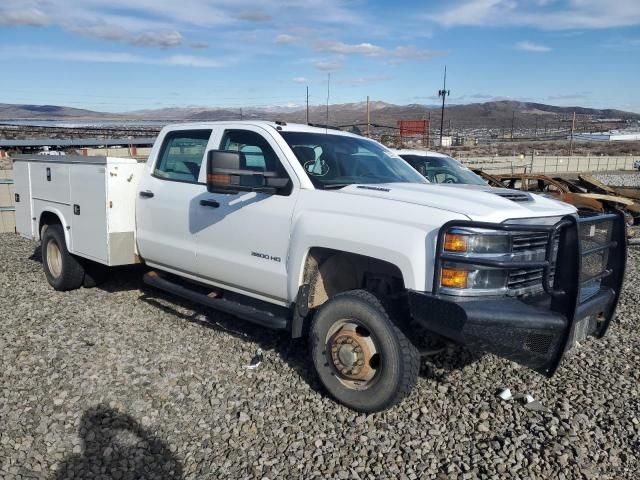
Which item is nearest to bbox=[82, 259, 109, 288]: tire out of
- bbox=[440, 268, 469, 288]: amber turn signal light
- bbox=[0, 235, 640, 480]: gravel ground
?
bbox=[0, 235, 640, 480]: gravel ground

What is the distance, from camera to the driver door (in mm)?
4477

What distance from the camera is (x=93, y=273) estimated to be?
6.86 metres

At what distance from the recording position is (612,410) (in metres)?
4.06

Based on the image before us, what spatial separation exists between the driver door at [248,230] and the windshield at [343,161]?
0.65 feet

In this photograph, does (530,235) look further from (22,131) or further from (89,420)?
(22,131)

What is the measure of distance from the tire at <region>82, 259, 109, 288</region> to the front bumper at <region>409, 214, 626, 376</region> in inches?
178

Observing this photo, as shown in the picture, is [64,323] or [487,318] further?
[64,323]

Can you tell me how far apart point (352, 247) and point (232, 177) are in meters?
0.99

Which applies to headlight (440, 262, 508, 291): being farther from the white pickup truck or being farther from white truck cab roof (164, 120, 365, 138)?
white truck cab roof (164, 120, 365, 138)

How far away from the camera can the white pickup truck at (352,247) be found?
136 inches

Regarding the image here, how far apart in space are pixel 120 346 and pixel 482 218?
3.33 m

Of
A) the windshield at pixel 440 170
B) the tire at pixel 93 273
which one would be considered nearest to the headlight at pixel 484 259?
the tire at pixel 93 273

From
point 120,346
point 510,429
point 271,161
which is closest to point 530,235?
point 510,429

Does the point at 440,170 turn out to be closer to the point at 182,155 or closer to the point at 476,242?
→ the point at 182,155
